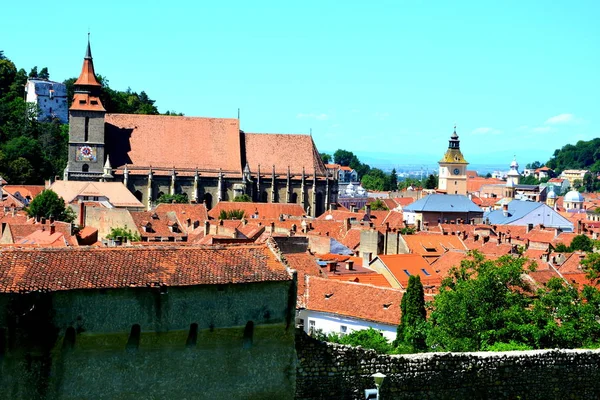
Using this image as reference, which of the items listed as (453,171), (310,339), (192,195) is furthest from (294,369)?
(453,171)

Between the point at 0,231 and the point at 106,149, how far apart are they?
171 feet

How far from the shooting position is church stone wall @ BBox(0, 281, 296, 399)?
15.6 meters

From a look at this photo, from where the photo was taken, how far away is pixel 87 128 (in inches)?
4077

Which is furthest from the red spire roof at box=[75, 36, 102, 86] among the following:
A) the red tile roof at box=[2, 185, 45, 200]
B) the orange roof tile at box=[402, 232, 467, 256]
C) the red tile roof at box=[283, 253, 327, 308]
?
the red tile roof at box=[283, 253, 327, 308]

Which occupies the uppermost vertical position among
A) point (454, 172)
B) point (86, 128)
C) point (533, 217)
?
point (86, 128)

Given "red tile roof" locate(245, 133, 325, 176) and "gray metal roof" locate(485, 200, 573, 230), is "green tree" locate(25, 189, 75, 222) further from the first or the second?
"gray metal roof" locate(485, 200, 573, 230)

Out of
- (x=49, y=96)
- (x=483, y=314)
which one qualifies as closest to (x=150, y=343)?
(x=483, y=314)

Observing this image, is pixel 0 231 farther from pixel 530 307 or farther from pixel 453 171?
pixel 453 171

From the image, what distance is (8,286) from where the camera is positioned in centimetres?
1514

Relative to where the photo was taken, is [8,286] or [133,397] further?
[133,397]

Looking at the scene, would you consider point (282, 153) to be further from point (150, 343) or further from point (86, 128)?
point (150, 343)

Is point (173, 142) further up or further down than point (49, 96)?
further down

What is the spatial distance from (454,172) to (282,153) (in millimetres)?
53079

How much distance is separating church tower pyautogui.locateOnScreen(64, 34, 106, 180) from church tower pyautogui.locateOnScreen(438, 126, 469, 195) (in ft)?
228
